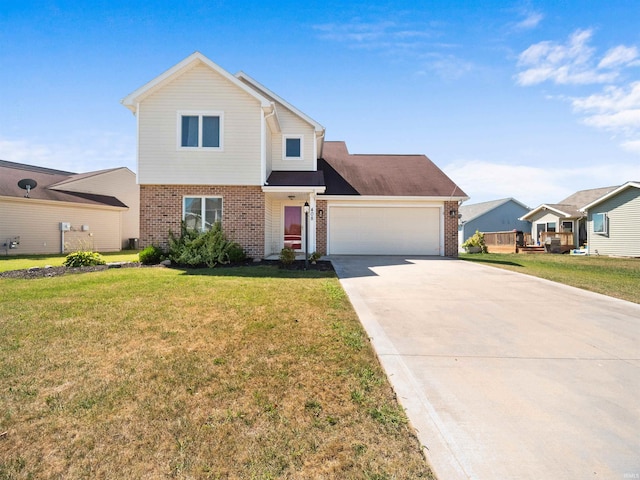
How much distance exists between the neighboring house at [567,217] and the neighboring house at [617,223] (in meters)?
3.59

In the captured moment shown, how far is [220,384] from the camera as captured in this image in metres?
2.93

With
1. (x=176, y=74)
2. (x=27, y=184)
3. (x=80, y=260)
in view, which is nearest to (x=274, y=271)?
(x=80, y=260)

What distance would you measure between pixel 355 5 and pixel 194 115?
684 cm

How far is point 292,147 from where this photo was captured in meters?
14.9

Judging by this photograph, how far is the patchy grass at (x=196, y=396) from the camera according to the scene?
1988mm

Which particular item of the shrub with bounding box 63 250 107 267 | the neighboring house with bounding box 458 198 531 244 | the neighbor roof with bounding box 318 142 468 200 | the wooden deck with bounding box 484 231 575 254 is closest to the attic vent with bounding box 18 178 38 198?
the shrub with bounding box 63 250 107 267

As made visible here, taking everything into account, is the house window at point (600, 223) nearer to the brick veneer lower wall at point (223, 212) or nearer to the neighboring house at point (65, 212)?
the brick veneer lower wall at point (223, 212)

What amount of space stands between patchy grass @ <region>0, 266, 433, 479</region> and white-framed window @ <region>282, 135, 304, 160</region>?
1067cm

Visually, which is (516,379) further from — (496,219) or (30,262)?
(496,219)

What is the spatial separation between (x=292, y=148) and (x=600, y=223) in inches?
845

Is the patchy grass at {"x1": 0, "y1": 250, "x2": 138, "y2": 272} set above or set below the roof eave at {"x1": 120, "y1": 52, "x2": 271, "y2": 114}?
below

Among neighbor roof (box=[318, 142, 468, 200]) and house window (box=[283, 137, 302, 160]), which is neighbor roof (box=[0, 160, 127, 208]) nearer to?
house window (box=[283, 137, 302, 160])

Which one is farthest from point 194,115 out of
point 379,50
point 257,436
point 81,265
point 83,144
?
point 257,436

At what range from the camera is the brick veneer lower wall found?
1226cm
